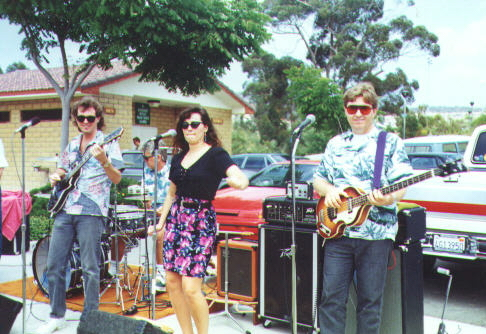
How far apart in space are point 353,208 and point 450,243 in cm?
244

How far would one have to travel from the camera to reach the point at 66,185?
13.1ft

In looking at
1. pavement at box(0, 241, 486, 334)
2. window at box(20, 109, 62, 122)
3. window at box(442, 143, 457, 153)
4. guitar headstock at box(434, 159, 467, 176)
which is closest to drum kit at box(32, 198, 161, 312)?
pavement at box(0, 241, 486, 334)

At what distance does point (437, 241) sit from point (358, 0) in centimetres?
3144

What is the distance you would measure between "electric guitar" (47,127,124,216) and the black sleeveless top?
0.90m

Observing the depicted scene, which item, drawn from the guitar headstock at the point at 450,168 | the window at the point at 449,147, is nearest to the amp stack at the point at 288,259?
the guitar headstock at the point at 450,168

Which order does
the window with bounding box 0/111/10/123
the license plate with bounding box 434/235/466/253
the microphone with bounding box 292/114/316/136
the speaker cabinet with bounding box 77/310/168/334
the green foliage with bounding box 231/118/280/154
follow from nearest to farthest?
the speaker cabinet with bounding box 77/310/168/334, the microphone with bounding box 292/114/316/136, the license plate with bounding box 434/235/466/253, the window with bounding box 0/111/10/123, the green foliage with bounding box 231/118/280/154

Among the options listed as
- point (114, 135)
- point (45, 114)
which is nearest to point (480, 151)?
point (114, 135)

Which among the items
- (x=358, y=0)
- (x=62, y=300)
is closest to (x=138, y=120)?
(x=62, y=300)

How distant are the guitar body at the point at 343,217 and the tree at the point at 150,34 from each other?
20.6 feet

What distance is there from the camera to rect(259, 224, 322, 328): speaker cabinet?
12.8ft

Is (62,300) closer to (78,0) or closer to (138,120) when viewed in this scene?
(78,0)

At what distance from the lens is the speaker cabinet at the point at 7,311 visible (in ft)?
11.9

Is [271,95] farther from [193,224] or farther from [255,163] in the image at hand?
[193,224]

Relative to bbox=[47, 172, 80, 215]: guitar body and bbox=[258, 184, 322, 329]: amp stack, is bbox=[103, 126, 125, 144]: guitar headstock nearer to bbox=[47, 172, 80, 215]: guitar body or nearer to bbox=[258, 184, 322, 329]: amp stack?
bbox=[47, 172, 80, 215]: guitar body
